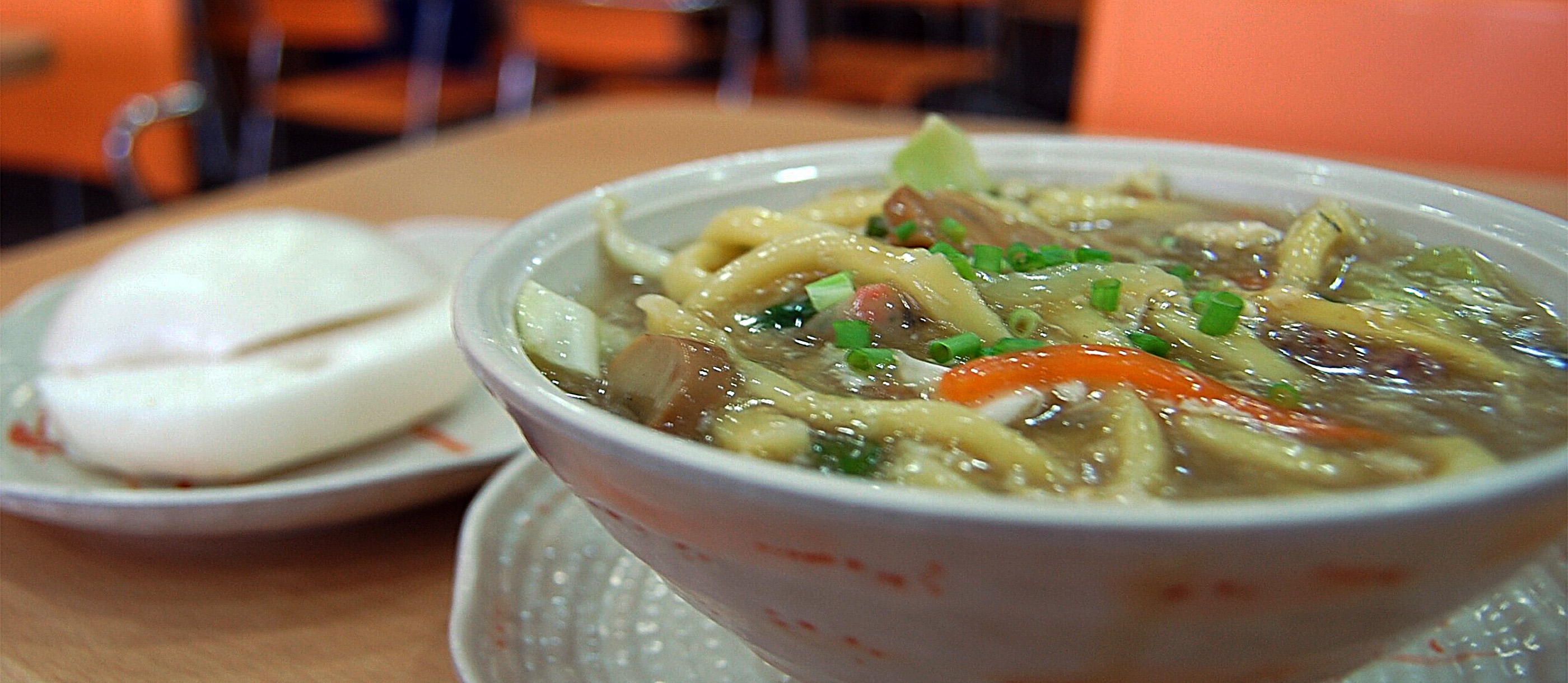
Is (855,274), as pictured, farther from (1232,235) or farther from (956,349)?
(1232,235)

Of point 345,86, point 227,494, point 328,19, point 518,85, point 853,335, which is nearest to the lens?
point 853,335

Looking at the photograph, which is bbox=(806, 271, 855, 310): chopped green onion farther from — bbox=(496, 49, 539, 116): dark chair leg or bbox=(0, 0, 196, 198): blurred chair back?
bbox=(496, 49, 539, 116): dark chair leg

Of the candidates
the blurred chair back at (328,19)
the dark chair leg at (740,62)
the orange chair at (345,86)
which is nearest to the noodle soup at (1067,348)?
the orange chair at (345,86)

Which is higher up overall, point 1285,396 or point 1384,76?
point 1384,76

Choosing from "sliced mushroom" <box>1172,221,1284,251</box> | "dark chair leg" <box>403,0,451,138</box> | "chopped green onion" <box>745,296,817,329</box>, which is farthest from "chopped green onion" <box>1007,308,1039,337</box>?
"dark chair leg" <box>403,0,451,138</box>

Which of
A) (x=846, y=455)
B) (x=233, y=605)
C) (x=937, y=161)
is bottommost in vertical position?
(x=233, y=605)

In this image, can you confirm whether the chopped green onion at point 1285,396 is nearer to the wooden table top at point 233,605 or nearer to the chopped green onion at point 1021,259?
the chopped green onion at point 1021,259

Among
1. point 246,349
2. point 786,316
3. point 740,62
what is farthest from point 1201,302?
point 740,62
